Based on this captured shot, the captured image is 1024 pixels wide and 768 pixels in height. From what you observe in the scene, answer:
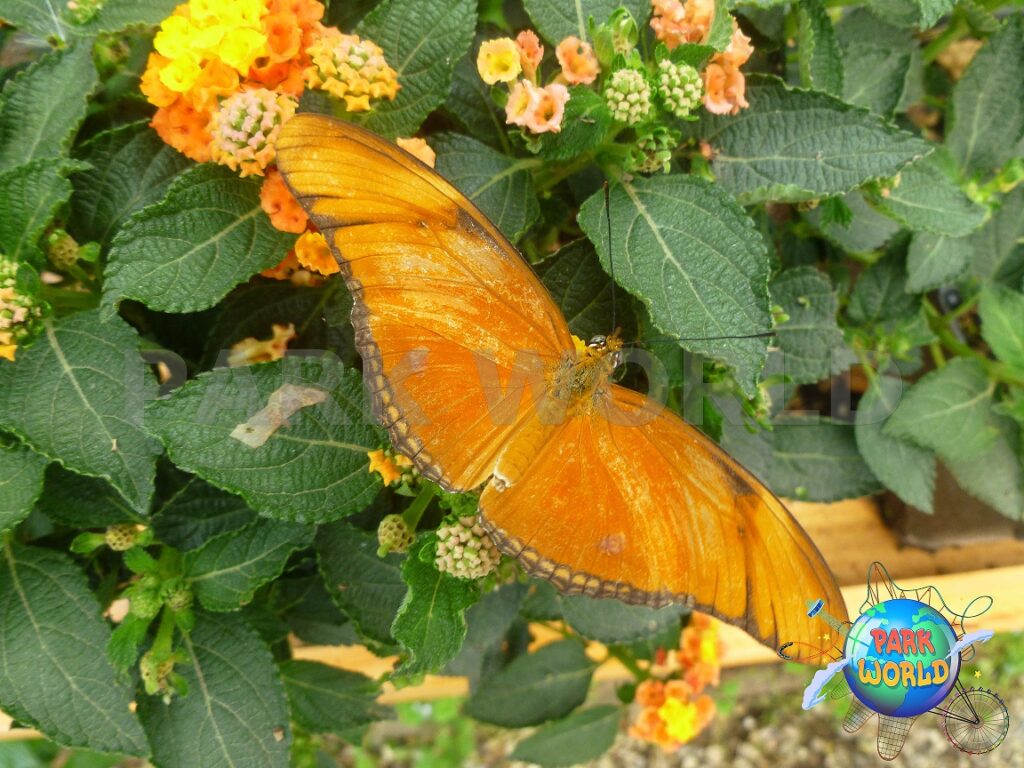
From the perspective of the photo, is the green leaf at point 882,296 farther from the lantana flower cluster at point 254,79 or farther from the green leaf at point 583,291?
the lantana flower cluster at point 254,79

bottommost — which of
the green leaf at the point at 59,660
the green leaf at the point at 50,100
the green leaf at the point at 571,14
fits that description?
the green leaf at the point at 59,660

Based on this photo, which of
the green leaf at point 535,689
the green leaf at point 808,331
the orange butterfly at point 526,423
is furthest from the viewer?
the green leaf at point 535,689

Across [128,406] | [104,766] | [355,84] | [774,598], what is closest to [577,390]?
[774,598]

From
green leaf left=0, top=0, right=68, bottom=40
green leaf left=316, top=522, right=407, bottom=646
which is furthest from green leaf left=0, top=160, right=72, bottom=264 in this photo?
green leaf left=316, top=522, right=407, bottom=646

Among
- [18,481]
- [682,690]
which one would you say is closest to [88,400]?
[18,481]

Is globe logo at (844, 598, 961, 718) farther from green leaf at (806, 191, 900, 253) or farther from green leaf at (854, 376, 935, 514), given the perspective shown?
green leaf at (806, 191, 900, 253)

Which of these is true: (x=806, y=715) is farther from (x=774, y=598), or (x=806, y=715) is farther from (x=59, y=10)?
(x=59, y=10)

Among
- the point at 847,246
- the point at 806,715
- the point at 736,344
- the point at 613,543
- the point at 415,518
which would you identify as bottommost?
the point at 806,715

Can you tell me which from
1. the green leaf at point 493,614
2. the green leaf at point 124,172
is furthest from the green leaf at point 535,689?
the green leaf at point 124,172
